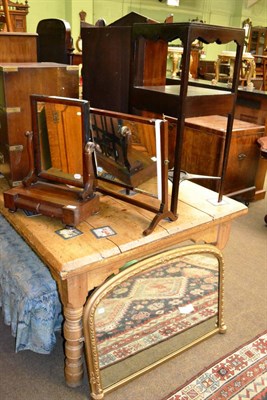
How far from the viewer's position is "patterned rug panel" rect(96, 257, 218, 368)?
4.94 ft

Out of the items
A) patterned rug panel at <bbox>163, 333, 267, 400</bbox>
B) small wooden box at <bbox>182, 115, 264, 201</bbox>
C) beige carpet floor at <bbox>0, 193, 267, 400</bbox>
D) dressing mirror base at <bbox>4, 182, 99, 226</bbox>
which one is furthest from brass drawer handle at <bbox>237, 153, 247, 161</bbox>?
dressing mirror base at <bbox>4, 182, 99, 226</bbox>

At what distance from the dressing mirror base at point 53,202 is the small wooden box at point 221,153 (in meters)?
1.55

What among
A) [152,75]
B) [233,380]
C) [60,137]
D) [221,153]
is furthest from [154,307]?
[221,153]

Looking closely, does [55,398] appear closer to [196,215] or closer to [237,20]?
[196,215]

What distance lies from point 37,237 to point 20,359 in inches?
24.3

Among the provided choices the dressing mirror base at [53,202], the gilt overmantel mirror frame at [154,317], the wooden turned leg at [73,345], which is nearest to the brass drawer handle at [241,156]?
the gilt overmantel mirror frame at [154,317]

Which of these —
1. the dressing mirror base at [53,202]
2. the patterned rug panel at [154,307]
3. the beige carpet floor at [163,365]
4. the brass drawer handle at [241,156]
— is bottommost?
the beige carpet floor at [163,365]

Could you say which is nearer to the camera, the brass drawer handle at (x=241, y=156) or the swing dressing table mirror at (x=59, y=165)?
the swing dressing table mirror at (x=59, y=165)

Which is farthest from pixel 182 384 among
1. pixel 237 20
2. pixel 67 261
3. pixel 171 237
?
pixel 237 20

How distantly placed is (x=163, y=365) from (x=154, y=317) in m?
0.25

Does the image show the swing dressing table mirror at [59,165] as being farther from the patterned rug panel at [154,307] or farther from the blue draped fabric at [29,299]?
the patterned rug panel at [154,307]

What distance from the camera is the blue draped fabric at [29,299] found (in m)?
1.39

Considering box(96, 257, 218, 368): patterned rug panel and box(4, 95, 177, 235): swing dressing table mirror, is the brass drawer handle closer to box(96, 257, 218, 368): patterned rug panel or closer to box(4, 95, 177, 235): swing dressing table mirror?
box(96, 257, 218, 368): patterned rug panel

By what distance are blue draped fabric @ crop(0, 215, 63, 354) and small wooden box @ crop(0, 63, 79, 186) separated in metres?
0.32
